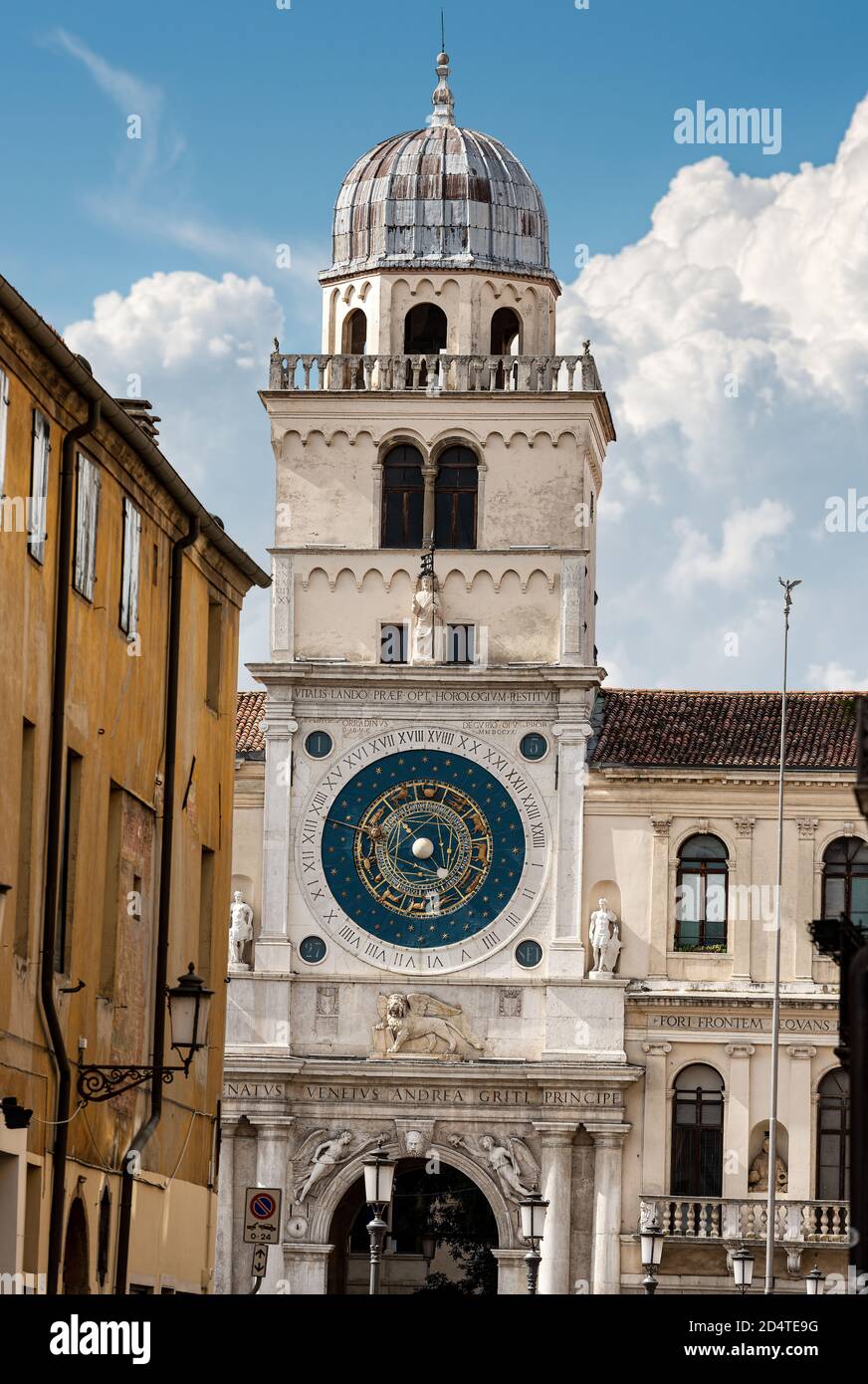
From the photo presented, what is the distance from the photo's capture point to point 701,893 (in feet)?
212

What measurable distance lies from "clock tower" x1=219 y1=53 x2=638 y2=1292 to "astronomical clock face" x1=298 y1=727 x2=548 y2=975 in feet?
0.14

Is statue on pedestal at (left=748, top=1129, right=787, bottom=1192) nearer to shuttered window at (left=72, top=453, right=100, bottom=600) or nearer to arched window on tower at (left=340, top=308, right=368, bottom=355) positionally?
arched window on tower at (left=340, top=308, right=368, bottom=355)

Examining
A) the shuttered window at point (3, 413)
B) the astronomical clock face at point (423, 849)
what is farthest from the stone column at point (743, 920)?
the shuttered window at point (3, 413)

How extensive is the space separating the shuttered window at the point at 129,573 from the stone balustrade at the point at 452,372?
109 ft

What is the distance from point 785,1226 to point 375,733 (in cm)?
1219

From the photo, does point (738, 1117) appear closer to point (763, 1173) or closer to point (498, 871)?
point (763, 1173)

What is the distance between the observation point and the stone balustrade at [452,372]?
6656 centimetres

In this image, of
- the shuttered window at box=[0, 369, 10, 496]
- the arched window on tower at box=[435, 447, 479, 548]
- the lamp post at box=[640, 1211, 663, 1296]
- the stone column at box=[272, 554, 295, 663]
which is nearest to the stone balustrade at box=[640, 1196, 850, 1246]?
the lamp post at box=[640, 1211, 663, 1296]

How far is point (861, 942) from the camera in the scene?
108 feet

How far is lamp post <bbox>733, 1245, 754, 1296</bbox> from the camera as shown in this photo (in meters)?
56.6

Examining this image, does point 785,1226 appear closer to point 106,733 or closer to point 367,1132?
point 367,1132

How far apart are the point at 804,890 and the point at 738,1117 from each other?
4.49m

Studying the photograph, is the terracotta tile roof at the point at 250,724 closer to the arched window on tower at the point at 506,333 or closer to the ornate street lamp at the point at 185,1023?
the arched window on tower at the point at 506,333
